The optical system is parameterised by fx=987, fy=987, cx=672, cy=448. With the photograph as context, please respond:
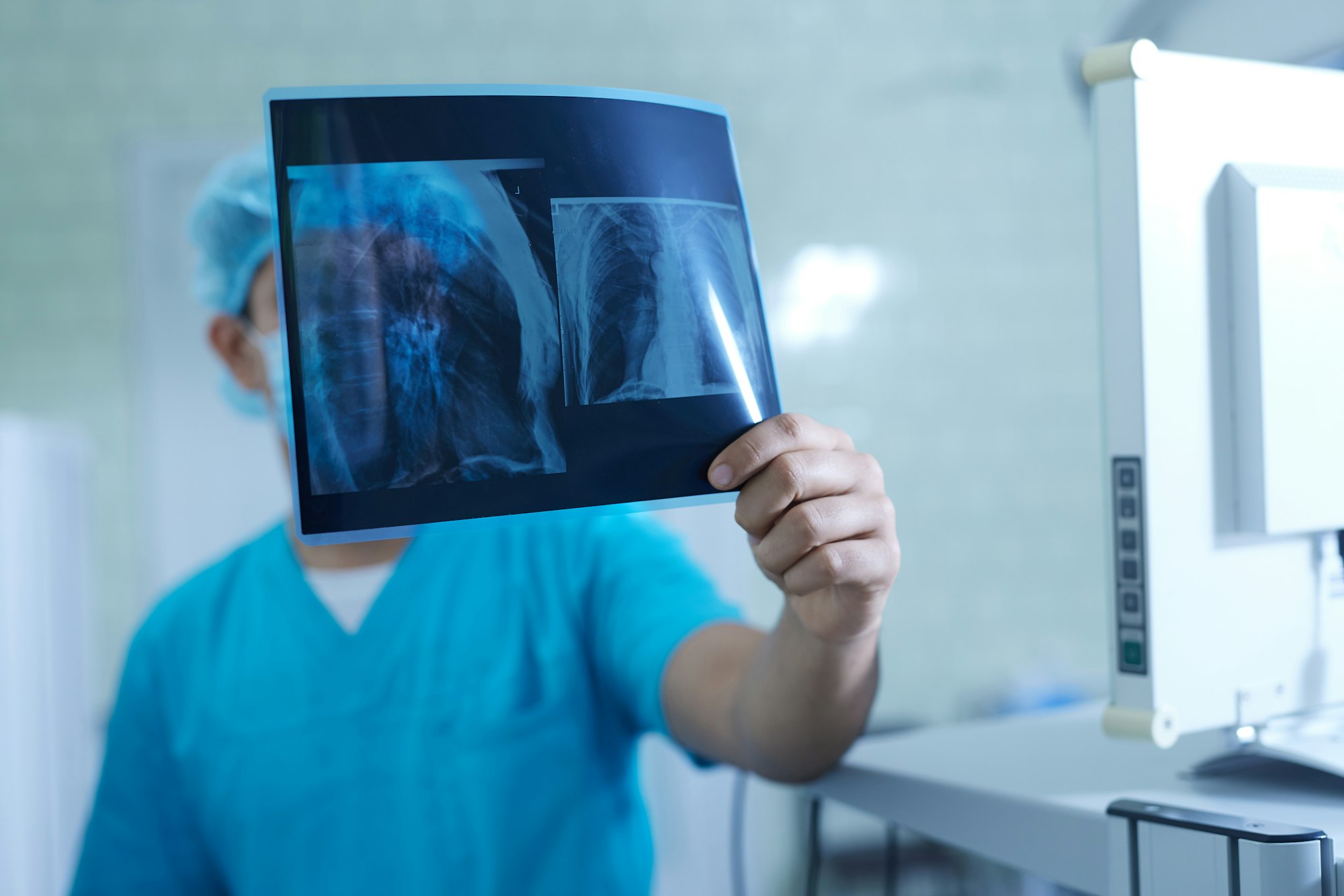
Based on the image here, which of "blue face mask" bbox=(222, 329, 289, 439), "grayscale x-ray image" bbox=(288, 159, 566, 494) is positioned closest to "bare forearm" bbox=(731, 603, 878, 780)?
"grayscale x-ray image" bbox=(288, 159, 566, 494)

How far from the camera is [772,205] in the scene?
2295 millimetres

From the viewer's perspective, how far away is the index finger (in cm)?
63

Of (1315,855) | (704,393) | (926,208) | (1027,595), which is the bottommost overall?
(1027,595)

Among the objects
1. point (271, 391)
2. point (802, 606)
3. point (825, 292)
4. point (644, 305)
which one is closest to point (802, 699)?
point (802, 606)

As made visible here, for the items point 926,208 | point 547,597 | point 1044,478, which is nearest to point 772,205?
point 926,208

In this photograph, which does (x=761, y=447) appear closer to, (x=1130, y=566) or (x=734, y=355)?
(x=734, y=355)

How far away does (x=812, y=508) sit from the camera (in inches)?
25.6

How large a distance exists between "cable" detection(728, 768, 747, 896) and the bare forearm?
1327mm

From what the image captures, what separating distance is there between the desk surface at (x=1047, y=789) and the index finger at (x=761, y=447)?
305 mm

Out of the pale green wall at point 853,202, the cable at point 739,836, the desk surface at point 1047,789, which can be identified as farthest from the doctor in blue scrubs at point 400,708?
the pale green wall at point 853,202

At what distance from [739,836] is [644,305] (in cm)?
177

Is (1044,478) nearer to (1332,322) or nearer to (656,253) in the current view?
(1332,322)

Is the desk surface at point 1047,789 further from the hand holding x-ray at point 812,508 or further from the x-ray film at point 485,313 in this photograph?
the x-ray film at point 485,313

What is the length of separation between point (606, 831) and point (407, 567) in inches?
14.7
